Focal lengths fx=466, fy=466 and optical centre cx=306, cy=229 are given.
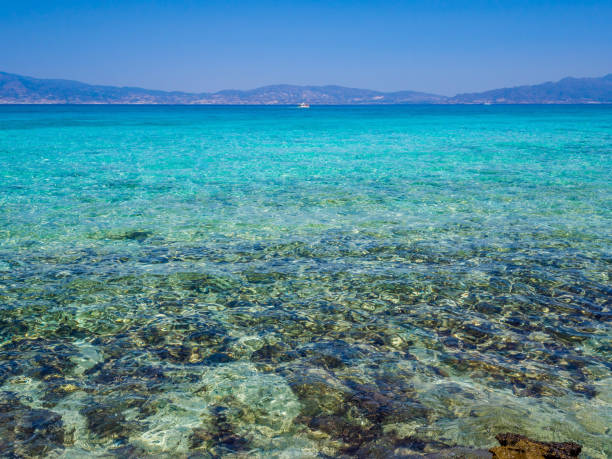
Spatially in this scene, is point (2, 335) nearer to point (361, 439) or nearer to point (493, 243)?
point (361, 439)

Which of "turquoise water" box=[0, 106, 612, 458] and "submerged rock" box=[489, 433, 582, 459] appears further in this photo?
Answer: "turquoise water" box=[0, 106, 612, 458]

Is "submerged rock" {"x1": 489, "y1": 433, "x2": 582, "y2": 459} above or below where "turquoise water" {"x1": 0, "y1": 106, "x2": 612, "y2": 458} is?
above

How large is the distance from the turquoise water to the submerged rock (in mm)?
372

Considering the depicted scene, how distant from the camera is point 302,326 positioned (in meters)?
6.02

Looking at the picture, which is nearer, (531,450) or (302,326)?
(531,450)

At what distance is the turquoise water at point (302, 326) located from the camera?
4082mm

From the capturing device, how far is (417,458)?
3.65 m

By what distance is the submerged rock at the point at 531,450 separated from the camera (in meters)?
3.21

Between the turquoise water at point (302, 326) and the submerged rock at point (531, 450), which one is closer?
the submerged rock at point (531, 450)

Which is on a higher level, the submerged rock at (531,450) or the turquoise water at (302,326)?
the submerged rock at (531,450)

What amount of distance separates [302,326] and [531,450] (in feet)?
10.5

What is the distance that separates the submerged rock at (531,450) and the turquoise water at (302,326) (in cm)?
37

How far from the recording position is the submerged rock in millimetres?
3215

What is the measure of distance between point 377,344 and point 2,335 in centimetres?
461
